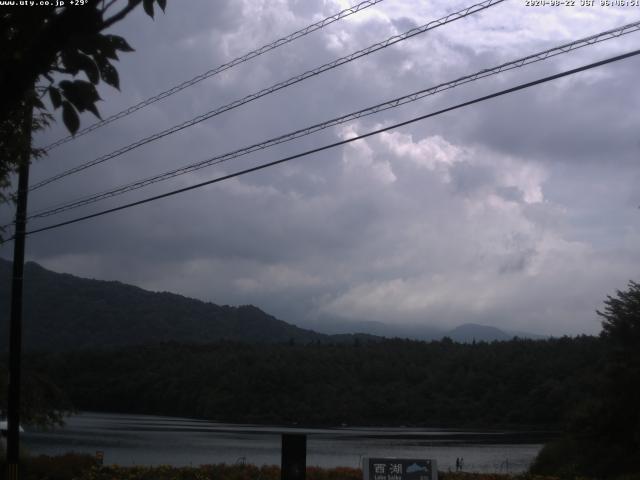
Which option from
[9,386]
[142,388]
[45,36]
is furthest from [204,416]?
[45,36]

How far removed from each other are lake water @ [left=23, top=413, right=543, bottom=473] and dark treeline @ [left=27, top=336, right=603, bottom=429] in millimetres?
10701

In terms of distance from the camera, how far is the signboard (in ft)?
40.5

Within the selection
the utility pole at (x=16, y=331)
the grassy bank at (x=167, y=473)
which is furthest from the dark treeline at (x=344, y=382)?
the utility pole at (x=16, y=331)

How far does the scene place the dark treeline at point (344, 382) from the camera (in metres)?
58.5

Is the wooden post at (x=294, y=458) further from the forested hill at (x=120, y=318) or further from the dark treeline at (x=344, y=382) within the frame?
the forested hill at (x=120, y=318)

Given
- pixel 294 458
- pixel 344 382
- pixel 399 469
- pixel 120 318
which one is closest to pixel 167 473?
pixel 294 458

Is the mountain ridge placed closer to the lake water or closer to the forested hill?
the forested hill

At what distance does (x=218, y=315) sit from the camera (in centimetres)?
14362

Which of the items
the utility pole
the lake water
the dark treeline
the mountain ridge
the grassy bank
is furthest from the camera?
the mountain ridge

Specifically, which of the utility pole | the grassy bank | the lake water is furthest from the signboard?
the lake water

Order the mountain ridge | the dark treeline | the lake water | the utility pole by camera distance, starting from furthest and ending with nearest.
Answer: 1. the mountain ridge
2. the dark treeline
3. the lake water
4. the utility pole

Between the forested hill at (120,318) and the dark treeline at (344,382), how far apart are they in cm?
3168

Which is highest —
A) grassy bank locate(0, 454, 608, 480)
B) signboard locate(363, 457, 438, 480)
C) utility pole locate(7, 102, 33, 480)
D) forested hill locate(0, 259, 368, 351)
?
forested hill locate(0, 259, 368, 351)

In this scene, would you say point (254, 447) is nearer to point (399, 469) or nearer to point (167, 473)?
point (167, 473)
